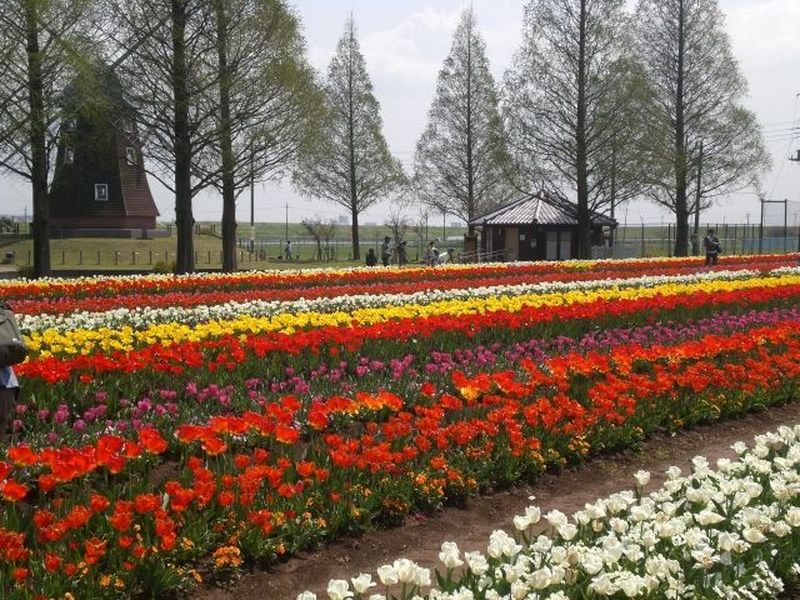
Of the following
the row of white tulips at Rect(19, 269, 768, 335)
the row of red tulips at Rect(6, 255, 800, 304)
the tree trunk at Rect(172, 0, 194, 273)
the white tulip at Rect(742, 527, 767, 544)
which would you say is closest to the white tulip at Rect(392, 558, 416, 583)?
the white tulip at Rect(742, 527, 767, 544)

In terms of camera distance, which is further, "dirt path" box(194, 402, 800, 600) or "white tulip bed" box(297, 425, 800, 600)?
"dirt path" box(194, 402, 800, 600)

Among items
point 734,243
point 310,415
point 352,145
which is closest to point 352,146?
point 352,145

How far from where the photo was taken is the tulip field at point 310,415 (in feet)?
12.6

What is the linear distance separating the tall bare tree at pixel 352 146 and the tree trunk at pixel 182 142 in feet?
74.8

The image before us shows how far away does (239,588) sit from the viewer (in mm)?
3990

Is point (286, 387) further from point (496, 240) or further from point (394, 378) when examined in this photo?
point (496, 240)

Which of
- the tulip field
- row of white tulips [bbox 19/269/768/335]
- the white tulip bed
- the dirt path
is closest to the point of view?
the white tulip bed

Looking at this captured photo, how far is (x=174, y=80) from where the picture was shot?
22953 millimetres

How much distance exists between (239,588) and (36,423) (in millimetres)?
2477

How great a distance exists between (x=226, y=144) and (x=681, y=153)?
920 inches

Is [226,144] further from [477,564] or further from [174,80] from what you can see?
[477,564]

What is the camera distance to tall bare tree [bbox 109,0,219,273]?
74.1 ft

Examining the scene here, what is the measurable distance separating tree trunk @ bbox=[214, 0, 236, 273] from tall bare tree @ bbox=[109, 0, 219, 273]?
258mm

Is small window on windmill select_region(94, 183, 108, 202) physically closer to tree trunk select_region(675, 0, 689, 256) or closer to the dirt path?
tree trunk select_region(675, 0, 689, 256)
